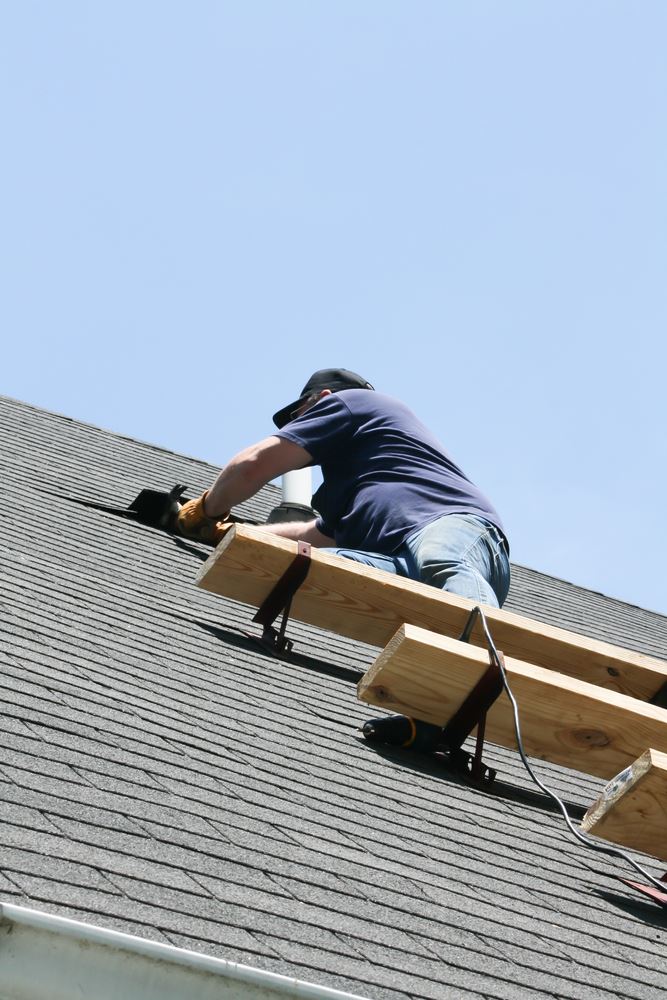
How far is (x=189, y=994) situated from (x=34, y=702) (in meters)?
1.22

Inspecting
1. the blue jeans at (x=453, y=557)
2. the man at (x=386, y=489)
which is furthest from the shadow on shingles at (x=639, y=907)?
the man at (x=386, y=489)

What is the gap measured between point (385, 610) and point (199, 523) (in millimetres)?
1988

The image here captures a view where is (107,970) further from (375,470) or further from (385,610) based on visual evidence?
(375,470)

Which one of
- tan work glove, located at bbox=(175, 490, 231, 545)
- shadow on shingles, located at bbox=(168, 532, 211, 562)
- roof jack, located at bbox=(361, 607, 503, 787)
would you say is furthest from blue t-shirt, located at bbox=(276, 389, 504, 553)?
shadow on shingles, located at bbox=(168, 532, 211, 562)

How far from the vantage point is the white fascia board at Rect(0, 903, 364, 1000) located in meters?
2.07

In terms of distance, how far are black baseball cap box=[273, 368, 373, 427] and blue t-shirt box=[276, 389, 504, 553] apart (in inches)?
18.6

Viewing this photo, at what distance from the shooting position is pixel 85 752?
302 cm

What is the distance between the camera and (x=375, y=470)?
15.1ft

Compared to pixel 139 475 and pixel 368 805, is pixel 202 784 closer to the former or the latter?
pixel 368 805

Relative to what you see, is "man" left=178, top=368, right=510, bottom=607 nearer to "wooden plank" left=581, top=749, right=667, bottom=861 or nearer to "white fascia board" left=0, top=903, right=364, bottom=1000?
"wooden plank" left=581, top=749, right=667, bottom=861

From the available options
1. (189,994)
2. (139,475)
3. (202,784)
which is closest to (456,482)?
(202,784)

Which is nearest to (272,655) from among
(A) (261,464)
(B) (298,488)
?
(A) (261,464)

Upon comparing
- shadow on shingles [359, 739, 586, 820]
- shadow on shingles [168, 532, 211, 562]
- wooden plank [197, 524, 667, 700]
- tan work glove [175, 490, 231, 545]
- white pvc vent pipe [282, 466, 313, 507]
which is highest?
wooden plank [197, 524, 667, 700]

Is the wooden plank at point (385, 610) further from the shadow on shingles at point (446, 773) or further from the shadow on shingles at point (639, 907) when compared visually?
the shadow on shingles at point (639, 907)
